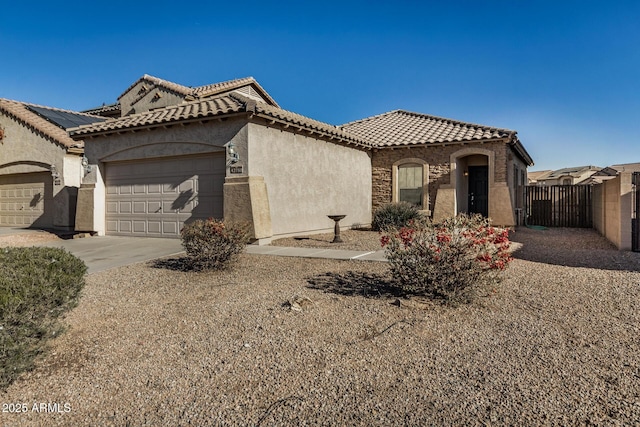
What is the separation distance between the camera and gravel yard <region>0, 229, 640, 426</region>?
10.1ft

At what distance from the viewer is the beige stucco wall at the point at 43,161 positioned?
634 inches

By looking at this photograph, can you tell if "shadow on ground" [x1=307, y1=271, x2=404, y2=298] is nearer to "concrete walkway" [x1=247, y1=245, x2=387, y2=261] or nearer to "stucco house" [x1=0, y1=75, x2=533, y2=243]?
"concrete walkway" [x1=247, y1=245, x2=387, y2=261]

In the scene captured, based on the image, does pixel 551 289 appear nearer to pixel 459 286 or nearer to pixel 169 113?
pixel 459 286

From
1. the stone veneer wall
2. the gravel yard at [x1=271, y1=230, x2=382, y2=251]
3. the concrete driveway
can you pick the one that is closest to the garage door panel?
the concrete driveway

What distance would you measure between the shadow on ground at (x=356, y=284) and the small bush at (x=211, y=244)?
72.6 inches

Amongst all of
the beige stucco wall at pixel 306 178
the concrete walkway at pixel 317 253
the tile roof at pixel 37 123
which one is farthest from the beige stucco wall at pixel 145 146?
the concrete walkway at pixel 317 253

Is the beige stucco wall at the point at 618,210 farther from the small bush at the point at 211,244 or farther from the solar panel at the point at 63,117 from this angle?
the solar panel at the point at 63,117

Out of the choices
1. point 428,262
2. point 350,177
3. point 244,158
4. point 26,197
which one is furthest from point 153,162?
point 428,262

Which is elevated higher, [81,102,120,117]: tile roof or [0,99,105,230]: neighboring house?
[81,102,120,117]: tile roof

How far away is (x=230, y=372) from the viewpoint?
12.2ft

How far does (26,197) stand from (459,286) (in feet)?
62.4

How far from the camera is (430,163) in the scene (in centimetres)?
1689

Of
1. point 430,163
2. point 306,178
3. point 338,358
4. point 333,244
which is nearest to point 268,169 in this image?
point 306,178

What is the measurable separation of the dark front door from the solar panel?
17467 mm
